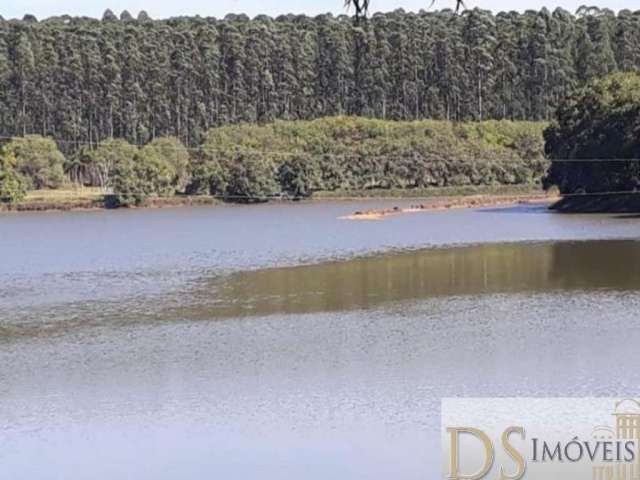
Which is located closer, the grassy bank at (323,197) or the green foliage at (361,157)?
the grassy bank at (323,197)

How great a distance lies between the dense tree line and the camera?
269 ft

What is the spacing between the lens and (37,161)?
67875 millimetres

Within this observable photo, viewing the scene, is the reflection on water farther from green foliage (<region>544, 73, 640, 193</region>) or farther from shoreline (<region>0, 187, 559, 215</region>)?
shoreline (<region>0, 187, 559, 215</region>)

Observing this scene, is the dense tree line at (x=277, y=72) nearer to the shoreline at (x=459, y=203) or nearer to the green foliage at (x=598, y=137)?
the shoreline at (x=459, y=203)

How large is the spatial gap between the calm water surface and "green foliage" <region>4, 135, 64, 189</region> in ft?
110

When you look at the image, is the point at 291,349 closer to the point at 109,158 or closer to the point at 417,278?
the point at 417,278

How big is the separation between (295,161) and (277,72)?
17736 mm

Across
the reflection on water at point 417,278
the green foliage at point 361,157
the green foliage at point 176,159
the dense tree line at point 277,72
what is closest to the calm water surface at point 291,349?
the reflection on water at point 417,278

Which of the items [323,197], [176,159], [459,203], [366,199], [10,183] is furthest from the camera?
[176,159]

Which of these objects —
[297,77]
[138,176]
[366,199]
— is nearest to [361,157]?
[366,199]

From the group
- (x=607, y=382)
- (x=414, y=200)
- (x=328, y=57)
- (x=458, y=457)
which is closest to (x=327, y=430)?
(x=458, y=457)

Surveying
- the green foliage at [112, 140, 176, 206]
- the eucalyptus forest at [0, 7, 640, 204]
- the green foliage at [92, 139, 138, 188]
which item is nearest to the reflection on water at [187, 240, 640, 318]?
the green foliage at [112, 140, 176, 206]

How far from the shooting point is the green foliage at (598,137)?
47.2m

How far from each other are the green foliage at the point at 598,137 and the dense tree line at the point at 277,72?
29833mm
